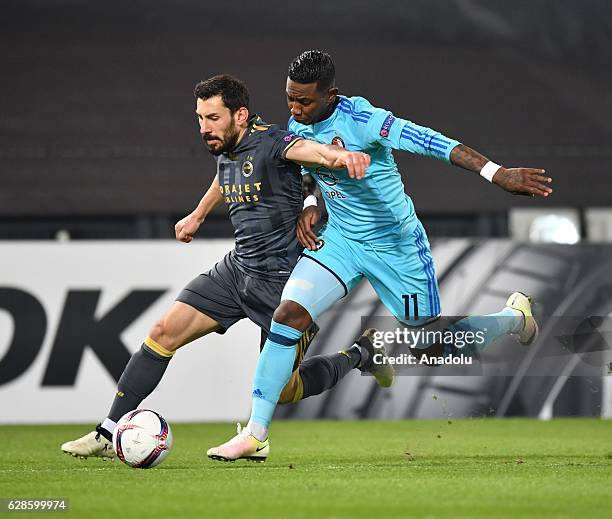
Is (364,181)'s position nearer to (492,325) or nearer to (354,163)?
(354,163)

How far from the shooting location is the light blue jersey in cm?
604

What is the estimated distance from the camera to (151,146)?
36.3 ft

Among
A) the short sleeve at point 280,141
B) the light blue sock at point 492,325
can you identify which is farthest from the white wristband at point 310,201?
the light blue sock at point 492,325

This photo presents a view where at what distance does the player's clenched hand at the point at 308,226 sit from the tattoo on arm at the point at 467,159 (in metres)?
0.86

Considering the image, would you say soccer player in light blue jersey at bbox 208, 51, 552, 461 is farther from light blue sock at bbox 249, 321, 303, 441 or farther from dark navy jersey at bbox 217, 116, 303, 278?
dark navy jersey at bbox 217, 116, 303, 278

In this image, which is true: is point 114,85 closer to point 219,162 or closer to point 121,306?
point 121,306

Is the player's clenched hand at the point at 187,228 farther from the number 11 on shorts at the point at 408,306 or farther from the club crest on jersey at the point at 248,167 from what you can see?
the number 11 on shorts at the point at 408,306

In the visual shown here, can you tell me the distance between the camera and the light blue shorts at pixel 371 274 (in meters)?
5.96

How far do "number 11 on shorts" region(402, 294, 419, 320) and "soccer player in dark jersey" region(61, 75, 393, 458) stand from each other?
53 cm

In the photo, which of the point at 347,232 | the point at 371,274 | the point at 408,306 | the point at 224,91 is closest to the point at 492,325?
the point at 408,306

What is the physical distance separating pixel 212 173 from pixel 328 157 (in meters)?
5.43

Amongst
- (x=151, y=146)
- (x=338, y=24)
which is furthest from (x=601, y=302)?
(x=151, y=146)

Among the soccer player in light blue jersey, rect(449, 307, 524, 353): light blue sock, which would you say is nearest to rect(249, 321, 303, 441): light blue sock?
the soccer player in light blue jersey

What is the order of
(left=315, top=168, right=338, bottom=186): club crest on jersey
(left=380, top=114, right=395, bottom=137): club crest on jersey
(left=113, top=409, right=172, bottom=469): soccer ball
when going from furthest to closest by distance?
(left=315, top=168, right=338, bottom=186): club crest on jersey
(left=380, top=114, right=395, bottom=137): club crest on jersey
(left=113, top=409, right=172, bottom=469): soccer ball
